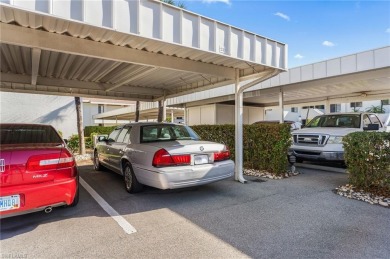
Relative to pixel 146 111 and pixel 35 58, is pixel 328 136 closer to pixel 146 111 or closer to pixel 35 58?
pixel 35 58

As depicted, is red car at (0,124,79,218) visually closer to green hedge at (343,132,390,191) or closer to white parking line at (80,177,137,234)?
white parking line at (80,177,137,234)

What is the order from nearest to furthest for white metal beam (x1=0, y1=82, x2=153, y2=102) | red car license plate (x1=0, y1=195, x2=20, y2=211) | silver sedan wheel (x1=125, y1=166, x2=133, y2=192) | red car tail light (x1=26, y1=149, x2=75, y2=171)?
1. red car license plate (x1=0, y1=195, x2=20, y2=211)
2. red car tail light (x1=26, y1=149, x2=75, y2=171)
3. silver sedan wheel (x1=125, y1=166, x2=133, y2=192)
4. white metal beam (x1=0, y1=82, x2=153, y2=102)

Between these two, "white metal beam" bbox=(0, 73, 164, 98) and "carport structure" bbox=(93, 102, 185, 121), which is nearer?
"white metal beam" bbox=(0, 73, 164, 98)

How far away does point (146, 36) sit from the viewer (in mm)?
3758

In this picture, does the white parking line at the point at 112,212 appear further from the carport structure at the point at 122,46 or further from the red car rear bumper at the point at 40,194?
the carport structure at the point at 122,46

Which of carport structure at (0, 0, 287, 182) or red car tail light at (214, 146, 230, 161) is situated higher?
carport structure at (0, 0, 287, 182)

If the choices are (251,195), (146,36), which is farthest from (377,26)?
(146,36)

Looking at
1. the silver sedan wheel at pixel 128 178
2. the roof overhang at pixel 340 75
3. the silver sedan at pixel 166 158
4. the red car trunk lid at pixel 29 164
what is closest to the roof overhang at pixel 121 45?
the silver sedan at pixel 166 158

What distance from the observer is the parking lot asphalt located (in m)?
2.79

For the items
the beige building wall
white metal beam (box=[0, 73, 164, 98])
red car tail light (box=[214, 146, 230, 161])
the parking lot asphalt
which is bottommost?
the parking lot asphalt

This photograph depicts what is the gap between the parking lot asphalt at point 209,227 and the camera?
2.79m

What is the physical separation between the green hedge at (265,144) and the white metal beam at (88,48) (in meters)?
2.29

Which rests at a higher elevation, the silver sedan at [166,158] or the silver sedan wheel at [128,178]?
the silver sedan at [166,158]

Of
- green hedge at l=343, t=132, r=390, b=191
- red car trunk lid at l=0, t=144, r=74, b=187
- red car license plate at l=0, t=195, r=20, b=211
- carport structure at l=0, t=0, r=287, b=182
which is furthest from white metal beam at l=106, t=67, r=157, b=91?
green hedge at l=343, t=132, r=390, b=191
